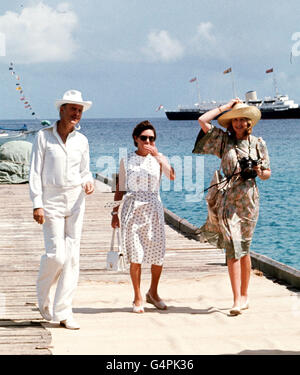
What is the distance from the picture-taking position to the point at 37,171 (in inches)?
228

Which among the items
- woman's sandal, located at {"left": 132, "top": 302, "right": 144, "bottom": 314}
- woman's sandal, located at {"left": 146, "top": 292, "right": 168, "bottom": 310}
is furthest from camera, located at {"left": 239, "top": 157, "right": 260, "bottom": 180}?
woman's sandal, located at {"left": 132, "top": 302, "right": 144, "bottom": 314}

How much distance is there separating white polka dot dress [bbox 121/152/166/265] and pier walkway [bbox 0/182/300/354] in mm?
574

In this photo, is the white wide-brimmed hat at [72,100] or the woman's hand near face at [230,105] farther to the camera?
the woman's hand near face at [230,105]

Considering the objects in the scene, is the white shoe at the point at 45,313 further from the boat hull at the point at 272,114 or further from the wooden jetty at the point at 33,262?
the boat hull at the point at 272,114

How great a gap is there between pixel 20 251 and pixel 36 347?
15.1 ft

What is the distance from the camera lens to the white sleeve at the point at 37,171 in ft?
18.9

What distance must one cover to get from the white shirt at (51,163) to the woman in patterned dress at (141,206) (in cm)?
76

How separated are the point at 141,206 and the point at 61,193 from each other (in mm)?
912

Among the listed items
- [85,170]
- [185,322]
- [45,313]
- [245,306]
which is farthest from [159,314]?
[85,170]

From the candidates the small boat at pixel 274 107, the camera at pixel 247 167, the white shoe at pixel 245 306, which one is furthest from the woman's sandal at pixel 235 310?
the small boat at pixel 274 107

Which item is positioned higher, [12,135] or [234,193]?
[12,135]

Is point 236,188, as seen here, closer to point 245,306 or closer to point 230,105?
point 230,105
